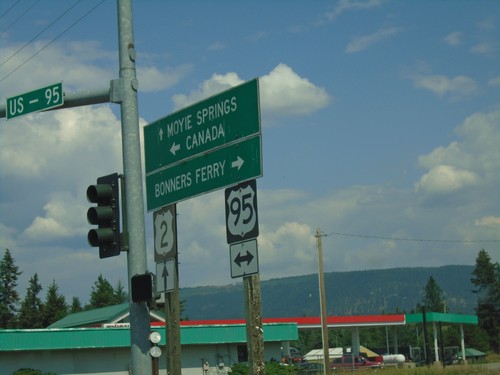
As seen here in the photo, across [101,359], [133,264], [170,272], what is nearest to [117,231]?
[133,264]

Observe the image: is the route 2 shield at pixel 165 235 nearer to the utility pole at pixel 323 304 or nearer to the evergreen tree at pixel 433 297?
the utility pole at pixel 323 304

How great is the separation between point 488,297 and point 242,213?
418 ft

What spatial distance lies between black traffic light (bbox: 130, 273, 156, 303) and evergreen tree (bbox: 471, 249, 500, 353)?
118848 mm

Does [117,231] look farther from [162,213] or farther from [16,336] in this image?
[16,336]

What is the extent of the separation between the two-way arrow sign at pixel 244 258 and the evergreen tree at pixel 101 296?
109m

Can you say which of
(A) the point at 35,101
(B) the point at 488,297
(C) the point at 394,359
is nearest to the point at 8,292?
(C) the point at 394,359

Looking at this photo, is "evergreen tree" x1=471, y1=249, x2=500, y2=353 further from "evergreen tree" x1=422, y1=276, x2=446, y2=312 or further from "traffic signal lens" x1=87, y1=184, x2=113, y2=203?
"traffic signal lens" x1=87, y1=184, x2=113, y2=203

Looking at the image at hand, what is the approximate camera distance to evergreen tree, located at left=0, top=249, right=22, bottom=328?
102 metres

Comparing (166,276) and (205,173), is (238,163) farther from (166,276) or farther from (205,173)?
(166,276)

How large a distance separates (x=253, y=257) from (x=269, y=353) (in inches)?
1939

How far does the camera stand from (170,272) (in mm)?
13891

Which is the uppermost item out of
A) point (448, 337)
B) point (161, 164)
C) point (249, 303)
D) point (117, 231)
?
point (161, 164)

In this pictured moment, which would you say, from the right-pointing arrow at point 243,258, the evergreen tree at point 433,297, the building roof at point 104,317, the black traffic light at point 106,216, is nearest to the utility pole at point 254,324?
the right-pointing arrow at point 243,258

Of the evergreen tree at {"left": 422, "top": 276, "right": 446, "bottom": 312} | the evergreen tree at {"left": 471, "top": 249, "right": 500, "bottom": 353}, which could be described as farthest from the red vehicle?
the evergreen tree at {"left": 422, "top": 276, "right": 446, "bottom": 312}
